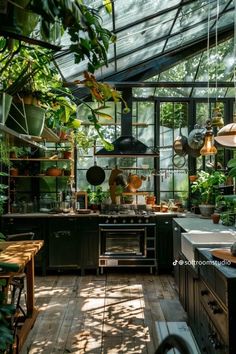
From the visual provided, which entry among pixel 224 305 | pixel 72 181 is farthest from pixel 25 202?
pixel 224 305

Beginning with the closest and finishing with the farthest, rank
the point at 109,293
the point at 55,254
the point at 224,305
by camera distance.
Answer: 1. the point at 224,305
2. the point at 109,293
3. the point at 55,254

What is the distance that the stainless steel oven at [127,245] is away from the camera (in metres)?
5.63

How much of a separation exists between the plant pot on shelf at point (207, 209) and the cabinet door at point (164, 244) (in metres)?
0.59

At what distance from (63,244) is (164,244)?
159cm

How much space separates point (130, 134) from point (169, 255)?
219 cm

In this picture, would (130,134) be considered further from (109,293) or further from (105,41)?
(105,41)

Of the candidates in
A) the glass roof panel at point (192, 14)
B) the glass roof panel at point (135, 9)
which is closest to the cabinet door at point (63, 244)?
the glass roof panel at point (135, 9)

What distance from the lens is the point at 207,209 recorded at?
5328 mm

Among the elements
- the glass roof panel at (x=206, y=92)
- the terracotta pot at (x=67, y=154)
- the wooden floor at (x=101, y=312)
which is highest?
the glass roof panel at (x=206, y=92)

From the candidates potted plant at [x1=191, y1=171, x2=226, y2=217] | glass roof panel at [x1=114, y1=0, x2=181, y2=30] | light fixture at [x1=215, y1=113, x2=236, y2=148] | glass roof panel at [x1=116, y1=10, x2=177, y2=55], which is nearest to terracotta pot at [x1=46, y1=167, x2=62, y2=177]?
glass roof panel at [x1=116, y1=10, x2=177, y2=55]

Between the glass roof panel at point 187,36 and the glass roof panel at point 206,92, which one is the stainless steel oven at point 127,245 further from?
the glass roof panel at point 187,36

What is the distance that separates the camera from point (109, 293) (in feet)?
15.3

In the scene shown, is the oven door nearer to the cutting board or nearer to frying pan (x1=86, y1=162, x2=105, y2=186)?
frying pan (x1=86, y1=162, x2=105, y2=186)

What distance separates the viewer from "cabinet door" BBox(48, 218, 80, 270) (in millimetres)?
5625
